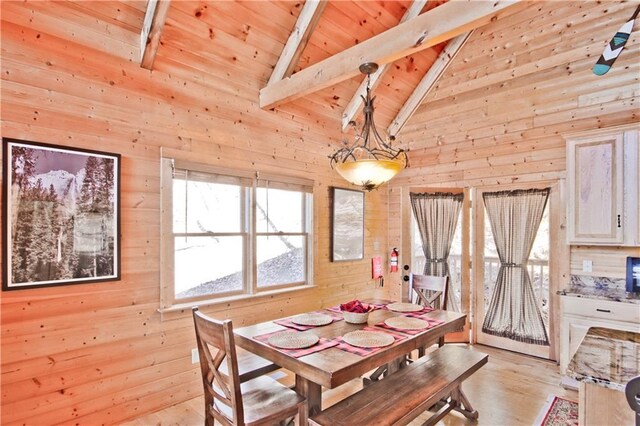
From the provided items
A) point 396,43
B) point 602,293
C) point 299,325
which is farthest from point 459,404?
point 396,43

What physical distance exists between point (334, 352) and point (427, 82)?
379 centimetres

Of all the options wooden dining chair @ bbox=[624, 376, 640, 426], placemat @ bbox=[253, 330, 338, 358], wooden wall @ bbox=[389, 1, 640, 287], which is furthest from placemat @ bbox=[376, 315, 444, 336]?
wooden wall @ bbox=[389, 1, 640, 287]

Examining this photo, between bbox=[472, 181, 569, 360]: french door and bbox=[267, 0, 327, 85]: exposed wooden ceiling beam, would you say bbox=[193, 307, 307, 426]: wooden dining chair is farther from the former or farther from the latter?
bbox=[472, 181, 569, 360]: french door

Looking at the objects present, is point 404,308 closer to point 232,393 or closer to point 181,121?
point 232,393

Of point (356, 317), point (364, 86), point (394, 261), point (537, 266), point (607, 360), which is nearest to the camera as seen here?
point (607, 360)

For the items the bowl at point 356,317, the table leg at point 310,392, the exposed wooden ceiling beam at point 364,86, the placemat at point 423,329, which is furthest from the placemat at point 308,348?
the exposed wooden ceiling beam at point 364,86

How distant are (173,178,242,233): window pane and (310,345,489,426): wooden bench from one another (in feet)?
6.37

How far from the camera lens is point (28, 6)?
230cm

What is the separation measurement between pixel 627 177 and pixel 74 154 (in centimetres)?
467

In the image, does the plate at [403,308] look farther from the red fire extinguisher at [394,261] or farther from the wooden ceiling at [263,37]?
the wooden ceiling at [263,37]

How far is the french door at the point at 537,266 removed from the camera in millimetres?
3916

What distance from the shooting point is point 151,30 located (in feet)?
8.71

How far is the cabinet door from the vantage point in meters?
3.30

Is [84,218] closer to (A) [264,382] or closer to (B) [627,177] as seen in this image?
(A) [264,382]
